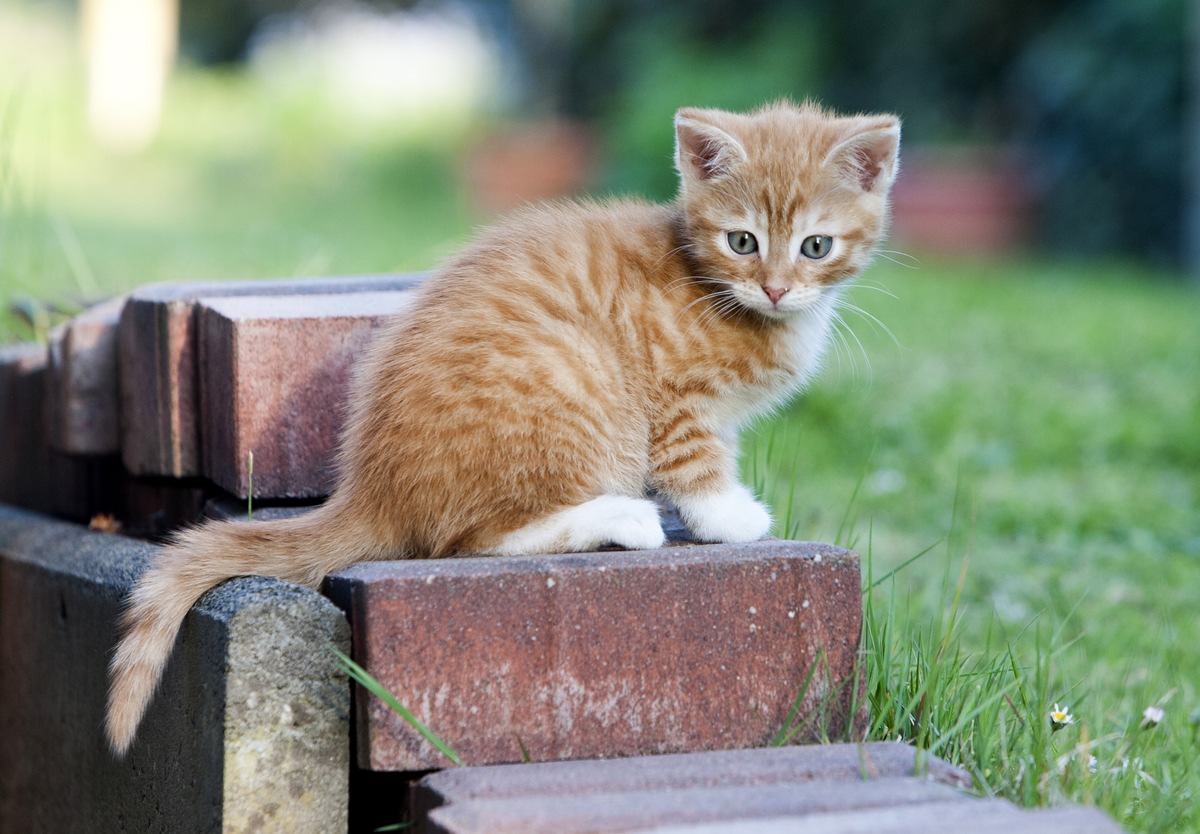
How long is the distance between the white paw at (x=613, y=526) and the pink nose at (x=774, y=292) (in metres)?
0.46

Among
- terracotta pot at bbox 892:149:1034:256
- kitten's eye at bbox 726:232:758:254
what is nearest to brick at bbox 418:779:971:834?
kitten's eye at bbox 726:232:758:254

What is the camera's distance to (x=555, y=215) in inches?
96.8

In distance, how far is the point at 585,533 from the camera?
2.10 m

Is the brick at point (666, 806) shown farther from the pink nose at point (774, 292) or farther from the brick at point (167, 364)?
the brick at point (167, 364)

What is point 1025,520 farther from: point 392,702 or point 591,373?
point 392,702

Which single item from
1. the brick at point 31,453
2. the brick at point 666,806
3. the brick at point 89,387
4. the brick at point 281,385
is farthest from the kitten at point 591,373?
the brick at point 31,453

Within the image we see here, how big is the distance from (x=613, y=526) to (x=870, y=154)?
0.89 meters

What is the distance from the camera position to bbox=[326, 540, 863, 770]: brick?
1.85 metres

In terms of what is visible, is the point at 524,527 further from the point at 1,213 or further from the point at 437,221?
the point at 437,221

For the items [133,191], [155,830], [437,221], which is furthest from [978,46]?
[155,830]

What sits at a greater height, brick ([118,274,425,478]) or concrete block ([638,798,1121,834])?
brick ([118,274,425,478])

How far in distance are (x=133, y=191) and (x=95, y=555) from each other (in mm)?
10906

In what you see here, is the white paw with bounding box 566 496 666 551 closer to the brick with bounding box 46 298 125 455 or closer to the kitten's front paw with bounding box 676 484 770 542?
the kitten's front paw with bounding box 676 484 770 542

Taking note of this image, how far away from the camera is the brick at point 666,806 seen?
1.58 m
